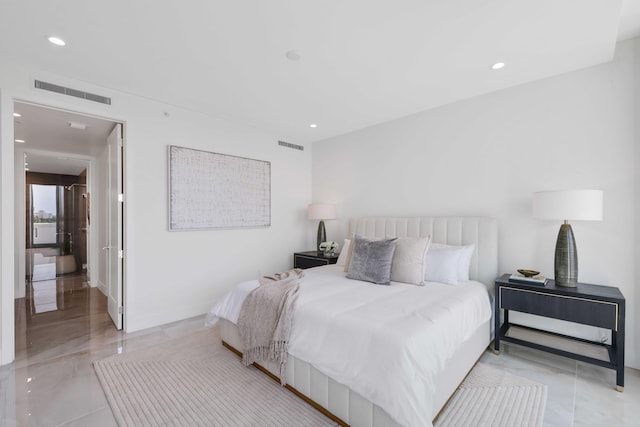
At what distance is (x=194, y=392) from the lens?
7.14ft

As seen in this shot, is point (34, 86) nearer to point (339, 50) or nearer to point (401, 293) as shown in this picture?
point (339, 50)

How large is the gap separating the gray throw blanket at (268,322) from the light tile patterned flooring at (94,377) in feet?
3.23

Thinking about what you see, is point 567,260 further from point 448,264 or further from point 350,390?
point 350,390

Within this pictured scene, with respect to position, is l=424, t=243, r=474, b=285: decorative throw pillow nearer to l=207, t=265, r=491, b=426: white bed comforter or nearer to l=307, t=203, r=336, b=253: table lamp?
l=207, t=265, r=491, b=426: white bed comforter

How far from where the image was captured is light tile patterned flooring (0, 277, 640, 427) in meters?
1.90

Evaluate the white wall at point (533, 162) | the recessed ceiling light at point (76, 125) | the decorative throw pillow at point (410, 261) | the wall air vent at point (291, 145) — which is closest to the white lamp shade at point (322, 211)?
the white wall at point (533, 162)

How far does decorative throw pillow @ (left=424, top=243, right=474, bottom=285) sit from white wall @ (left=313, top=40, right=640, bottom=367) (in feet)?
1.63

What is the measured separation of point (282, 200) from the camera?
493 cm

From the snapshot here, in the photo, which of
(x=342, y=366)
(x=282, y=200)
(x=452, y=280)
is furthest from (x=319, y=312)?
(x=282, y=200)

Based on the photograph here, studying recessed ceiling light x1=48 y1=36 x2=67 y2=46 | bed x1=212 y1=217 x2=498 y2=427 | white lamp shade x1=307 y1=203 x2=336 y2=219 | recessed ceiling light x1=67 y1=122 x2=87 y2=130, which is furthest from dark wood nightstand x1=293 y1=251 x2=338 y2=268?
recessed ceiling light x1=48 y1=36 x2=67 y2=46

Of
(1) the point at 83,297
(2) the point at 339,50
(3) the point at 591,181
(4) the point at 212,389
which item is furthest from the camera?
(1) the point at 83,297

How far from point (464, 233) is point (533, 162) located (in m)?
1.00

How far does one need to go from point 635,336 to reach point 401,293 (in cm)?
205

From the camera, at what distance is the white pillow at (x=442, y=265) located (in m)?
2.90
